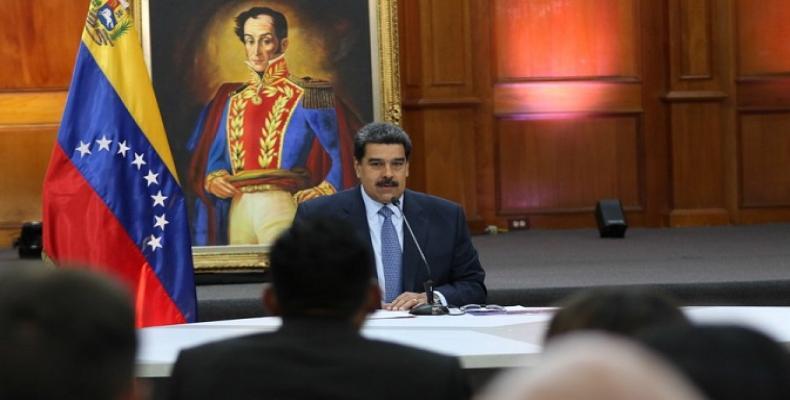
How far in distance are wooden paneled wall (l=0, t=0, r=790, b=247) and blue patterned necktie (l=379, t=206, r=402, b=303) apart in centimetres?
425

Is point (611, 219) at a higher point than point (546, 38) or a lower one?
lower

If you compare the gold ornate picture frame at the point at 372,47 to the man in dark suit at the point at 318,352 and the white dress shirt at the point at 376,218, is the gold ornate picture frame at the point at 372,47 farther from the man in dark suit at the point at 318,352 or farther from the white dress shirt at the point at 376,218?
the man in dark suit at the point at 318,352

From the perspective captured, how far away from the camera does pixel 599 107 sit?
29.8 feet

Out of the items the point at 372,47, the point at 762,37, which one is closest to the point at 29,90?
the point at 372,47

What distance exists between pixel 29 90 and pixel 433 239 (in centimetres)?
467

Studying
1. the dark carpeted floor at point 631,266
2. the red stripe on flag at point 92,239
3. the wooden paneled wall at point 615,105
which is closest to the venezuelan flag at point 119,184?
the red stripe on flag at point 92,239

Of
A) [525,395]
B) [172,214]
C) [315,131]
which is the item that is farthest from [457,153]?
[525,395]

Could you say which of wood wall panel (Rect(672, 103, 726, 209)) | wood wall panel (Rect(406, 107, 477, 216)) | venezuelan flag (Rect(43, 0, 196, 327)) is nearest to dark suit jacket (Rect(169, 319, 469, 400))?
venezuelan flag (Rect(43, 0, 196, 327))

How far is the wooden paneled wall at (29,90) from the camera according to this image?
8625mm

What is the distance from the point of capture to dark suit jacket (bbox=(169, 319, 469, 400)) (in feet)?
6.05

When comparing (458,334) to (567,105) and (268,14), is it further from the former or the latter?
(567,105)

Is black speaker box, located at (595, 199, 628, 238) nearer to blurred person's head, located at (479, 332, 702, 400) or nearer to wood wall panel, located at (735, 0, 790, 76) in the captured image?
wood wall panel, located at (735, 0, 790, 76)

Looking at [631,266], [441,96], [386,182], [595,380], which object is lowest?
[631,266]

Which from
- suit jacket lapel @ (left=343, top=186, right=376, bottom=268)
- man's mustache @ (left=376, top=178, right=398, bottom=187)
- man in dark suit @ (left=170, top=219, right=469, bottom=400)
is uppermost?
man's mustache @ (left=376, top=178, right=398, bottom=187)
